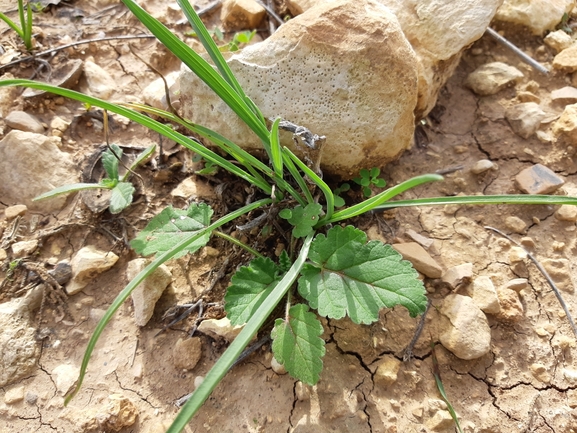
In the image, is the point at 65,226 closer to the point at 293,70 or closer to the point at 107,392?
the point at 107,392

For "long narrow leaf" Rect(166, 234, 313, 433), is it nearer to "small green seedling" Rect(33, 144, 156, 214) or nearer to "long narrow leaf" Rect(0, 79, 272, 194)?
"long narrow leaf" Rect(0, 79, 272, 194)

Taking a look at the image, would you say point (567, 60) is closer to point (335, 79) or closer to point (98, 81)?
point (335, 79)

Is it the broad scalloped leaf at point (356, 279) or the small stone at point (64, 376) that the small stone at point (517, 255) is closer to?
the broad scalloped leaf at point (356, 279)

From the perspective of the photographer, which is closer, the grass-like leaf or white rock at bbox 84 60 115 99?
the grass-like leaf

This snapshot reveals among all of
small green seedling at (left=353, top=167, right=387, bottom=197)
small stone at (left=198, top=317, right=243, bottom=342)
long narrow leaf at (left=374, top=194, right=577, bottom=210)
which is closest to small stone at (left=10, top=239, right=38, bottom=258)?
small stone at (left=198, top=317, right=243, bottom=342)

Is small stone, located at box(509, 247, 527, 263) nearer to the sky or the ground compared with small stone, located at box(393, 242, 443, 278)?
nearer to the ground

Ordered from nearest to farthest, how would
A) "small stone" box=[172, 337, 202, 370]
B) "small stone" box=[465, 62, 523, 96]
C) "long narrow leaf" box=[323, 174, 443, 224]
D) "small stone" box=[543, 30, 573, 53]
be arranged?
"long narrow leaf" box=[323, 174, 443, 224] → "small stone" box=[172, 337, 202, 370] → "small stone" box=[465, 62, 523, 96] → "small stone" box=[543, 30, 573, 53]

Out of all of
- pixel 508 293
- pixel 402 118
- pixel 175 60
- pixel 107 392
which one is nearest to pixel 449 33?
pixel 402 118
